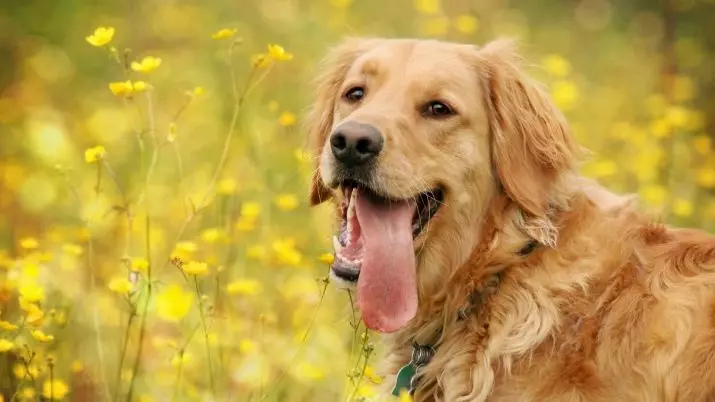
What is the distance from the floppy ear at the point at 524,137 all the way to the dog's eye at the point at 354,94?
44 centimetres

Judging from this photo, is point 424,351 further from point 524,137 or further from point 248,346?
point 524,137

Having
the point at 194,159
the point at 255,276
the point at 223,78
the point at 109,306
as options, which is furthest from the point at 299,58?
the point at 109,306

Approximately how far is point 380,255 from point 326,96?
3.23 ft

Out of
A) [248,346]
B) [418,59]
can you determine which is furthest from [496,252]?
[248,346]

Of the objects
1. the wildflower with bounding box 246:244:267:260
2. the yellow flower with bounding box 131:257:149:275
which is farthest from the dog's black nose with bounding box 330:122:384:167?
the wildflower with bounding box 246:244:267:260

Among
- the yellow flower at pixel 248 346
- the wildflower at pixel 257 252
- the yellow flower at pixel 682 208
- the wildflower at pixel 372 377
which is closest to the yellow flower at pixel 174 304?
the yellow flower at pixel 248 346

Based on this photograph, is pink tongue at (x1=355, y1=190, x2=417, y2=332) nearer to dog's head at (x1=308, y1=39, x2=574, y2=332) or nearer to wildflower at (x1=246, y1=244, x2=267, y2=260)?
dog's head at (x1=308, y1=39, x2=574, y2=332)

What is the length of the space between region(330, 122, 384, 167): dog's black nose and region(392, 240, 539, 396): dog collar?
608 millimetres

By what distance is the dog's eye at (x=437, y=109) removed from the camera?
3789mm

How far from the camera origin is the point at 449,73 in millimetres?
3834

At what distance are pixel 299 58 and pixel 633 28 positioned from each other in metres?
3.11

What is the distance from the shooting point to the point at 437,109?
149 inches

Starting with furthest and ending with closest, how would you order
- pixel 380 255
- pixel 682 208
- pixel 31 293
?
pixel 682 208 → pixel 380 255 → pixel 31 293

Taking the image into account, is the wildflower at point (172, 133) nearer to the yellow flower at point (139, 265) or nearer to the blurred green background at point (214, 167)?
the blurred green background at point (214, 167)
